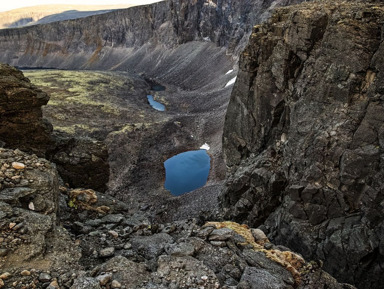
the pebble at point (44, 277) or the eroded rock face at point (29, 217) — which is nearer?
the pebble at point (44, 277)

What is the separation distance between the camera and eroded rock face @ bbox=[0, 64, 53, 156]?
785 inches

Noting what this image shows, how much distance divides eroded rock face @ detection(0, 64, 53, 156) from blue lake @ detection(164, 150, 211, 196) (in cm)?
2316

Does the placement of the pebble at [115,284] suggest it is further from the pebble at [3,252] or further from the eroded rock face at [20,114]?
the eroded rock face at [20,114]

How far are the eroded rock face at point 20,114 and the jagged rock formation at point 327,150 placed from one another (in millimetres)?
17666

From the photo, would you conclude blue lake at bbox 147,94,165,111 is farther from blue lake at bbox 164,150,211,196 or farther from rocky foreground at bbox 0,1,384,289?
rocky foreground at bbox 0,1,384,289

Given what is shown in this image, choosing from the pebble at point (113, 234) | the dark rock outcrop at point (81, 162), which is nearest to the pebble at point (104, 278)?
the pebble at point (113, 234)

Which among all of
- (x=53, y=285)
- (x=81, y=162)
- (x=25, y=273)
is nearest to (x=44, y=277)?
(x=53, y=285)

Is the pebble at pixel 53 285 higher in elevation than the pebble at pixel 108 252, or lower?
higher

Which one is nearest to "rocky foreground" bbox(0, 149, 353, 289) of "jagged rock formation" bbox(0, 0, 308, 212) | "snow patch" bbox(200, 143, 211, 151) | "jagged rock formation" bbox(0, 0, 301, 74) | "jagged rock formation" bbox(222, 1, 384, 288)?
"jagged rock formation" bbox(222, 1, 384, 288)

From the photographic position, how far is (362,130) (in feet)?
47.9

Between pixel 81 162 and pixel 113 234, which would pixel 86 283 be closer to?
pixel 113 234

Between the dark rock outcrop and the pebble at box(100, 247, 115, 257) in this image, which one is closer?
the pebble at box(100, 247, 115, 257)

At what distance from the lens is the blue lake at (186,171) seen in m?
43.4

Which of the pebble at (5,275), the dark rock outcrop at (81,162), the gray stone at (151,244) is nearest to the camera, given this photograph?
the pebble at (5,275)
